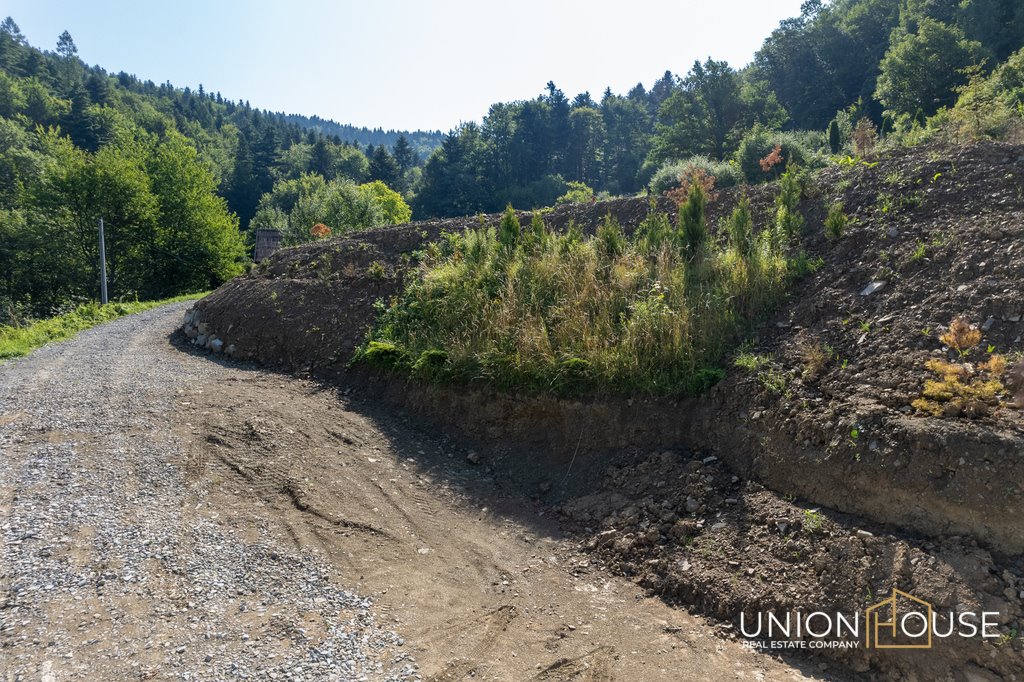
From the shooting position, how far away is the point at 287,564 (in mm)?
4082

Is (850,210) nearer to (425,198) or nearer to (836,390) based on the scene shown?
(836,390)

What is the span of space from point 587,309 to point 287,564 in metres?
3.97

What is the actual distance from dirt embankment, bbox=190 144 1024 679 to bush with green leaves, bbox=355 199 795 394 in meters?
0.28

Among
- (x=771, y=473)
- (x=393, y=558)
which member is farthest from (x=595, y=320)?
(x=393, y=558)

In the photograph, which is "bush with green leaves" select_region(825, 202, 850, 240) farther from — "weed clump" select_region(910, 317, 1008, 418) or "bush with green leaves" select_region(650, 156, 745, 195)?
"bush with green leaves" select_region(650, 156, 745, 195)

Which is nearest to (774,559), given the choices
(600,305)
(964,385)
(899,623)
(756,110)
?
(899,623)

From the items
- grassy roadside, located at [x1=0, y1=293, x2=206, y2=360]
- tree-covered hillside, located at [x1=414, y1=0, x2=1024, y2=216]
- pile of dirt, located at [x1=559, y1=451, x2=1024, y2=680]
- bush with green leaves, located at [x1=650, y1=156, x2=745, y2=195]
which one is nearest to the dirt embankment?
pile of dirt, located at [x1=559, y1=451, x2=1024, y2=680]

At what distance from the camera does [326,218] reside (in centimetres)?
2389

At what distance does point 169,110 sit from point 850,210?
336 feet

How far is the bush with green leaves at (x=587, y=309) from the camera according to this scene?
5566 millimetres

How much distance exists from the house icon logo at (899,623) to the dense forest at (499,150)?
7.41 meters

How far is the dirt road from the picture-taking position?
324cm

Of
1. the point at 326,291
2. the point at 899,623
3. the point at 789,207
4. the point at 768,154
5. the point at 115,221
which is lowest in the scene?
the point at 899,623

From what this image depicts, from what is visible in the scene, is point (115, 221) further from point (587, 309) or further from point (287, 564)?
point (287, 564)
